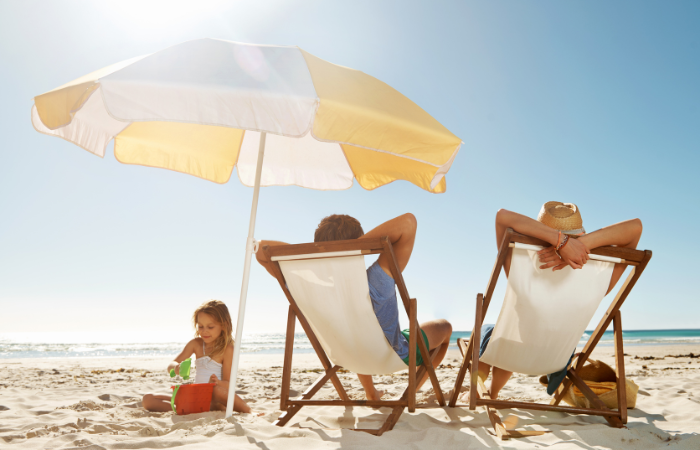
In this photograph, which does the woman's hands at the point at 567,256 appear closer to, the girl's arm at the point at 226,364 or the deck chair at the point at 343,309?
the deck chair at the point at 343,309

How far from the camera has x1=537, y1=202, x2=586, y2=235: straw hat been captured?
2.37 m

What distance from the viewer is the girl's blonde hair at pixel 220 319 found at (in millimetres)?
3453

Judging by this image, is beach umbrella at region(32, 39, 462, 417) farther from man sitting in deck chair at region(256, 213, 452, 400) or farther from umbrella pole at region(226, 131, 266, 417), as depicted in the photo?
man sitting in deck chair at region(256, 213, 452, 400)

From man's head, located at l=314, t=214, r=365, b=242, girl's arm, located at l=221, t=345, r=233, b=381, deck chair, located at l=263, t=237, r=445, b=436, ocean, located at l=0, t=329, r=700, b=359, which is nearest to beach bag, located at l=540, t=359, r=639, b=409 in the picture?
deck chair, located at l=263, t=237, r=445, b=436

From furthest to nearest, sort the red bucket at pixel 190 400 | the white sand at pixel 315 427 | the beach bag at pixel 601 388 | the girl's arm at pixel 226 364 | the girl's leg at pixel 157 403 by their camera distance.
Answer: the girl's arm at pixel 226 364 → the girl's leg at pixel 157 403 → the red bucket at pixel 190 400 → the beach bag at pixel 601 388 → the white sand at pixel 315 427

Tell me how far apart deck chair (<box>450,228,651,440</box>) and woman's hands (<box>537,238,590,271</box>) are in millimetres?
43

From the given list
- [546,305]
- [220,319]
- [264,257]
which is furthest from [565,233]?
[220,319]

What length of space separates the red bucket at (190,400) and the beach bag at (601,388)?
2.58 meters

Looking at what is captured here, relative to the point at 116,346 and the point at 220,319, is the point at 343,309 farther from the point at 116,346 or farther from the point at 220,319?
the point at 116,346

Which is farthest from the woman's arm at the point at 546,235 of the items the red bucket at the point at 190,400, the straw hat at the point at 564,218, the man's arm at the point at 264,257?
the red bucket at the point at 190,400

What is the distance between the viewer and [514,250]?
7.45 feet

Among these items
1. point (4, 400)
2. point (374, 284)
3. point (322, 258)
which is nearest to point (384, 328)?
point (374, 284)

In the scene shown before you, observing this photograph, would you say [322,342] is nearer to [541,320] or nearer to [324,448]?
[324,448]

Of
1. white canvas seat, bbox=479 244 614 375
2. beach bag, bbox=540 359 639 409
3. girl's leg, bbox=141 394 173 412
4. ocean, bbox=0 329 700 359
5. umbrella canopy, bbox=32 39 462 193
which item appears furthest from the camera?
ocean, bbox=0 329 700 359
